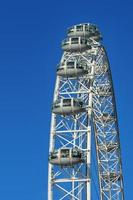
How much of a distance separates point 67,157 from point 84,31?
11.8 metres

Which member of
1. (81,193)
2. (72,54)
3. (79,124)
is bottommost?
(81,193)

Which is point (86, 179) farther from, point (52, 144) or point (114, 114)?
point (114, 114)

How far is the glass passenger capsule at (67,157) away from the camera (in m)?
79.9

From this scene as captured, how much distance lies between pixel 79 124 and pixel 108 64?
23.2 feet

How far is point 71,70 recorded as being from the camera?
83.6 meters

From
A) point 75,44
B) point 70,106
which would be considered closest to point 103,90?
point 75,44

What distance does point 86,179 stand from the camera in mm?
79438

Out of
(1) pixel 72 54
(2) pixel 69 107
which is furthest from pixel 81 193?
(1) pixel 72 54

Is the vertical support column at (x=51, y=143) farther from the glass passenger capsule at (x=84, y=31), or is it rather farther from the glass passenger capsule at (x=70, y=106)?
the glass passenger capsule at (x=84, y=31)

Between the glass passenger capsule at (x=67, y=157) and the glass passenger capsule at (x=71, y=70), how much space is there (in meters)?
6.09

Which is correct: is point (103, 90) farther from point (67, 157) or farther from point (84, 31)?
point (67, 157)

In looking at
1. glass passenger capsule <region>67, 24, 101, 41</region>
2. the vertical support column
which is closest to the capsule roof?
glass passenger capsule <region>67, 24, 101, 41</region>

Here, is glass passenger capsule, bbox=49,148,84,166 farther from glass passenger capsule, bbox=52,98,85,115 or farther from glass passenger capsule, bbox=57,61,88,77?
glass passenger capsule, bbox=57,61,88,77

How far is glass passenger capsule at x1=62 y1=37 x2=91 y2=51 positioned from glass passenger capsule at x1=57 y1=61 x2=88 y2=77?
6.28ft
